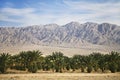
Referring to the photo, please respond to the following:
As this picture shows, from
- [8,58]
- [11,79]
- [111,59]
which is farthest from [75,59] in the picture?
[11,79]

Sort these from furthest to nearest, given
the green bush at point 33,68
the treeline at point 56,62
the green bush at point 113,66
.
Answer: the green bush at point 113,66, the treeline at point 56,62, the green bush at point 33,68

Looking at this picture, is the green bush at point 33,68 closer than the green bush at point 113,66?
Yes

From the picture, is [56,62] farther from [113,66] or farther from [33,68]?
[113,66]

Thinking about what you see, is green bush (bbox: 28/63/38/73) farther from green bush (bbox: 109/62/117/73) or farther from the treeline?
green bush (bbox: 109/62/117/73)

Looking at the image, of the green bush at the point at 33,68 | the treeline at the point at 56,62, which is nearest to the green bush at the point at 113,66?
the treeline at the point at 56,62

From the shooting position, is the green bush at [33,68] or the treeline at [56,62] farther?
the treeline at [56,62]

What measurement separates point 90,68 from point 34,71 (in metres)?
13.5

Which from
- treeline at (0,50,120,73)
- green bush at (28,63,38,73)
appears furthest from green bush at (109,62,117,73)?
green bush at (28,63,38,73)

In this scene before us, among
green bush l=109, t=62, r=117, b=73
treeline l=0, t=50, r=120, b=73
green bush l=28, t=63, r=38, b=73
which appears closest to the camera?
green bush l=28, t=63, r=38, b=73

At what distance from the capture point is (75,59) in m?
59.1

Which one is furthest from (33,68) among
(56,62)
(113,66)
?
(113,66)

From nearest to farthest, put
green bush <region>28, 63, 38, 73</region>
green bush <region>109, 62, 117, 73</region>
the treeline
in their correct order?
green bush <region>28, 63, 38, 73</region> → the treeline → green bush <region>109, 62, 117, 73</region>

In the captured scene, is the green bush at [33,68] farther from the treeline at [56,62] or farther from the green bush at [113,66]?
the green bush at [113,66]

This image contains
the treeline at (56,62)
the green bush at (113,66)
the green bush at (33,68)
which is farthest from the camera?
the green bush at (113,66)
